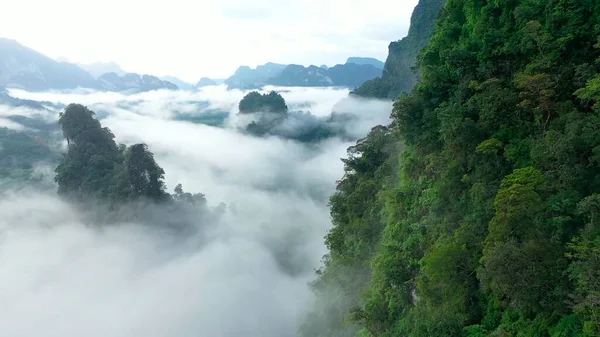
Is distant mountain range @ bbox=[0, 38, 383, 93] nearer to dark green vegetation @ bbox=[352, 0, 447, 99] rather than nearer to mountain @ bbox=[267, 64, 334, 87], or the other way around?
mountain @ bbox=[267, 64, 334, 87]

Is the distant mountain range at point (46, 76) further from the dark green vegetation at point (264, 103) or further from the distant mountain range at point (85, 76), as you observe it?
the dark green vegetation at point (264, 103)

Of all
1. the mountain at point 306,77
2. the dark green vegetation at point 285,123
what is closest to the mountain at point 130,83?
the mountain at point 306,77

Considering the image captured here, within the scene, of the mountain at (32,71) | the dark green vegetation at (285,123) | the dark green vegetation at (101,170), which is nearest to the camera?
the dark green vegetation at (101,170)

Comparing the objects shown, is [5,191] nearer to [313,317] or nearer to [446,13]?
[313,317]

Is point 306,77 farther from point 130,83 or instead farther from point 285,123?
point 285,123

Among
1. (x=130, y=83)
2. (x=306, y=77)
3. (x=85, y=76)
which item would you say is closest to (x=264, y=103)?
(x=306, y=77)

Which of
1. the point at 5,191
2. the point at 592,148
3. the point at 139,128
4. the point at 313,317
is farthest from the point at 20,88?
the point at 592,148
